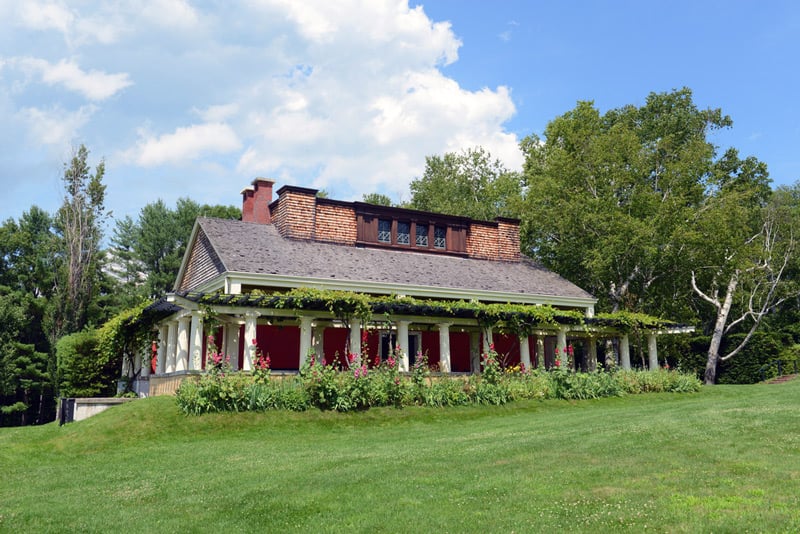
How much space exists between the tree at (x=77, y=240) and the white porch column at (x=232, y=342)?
17647 mm

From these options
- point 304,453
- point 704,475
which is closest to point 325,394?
point 304,453

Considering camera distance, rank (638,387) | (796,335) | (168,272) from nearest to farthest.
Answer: (638,387)
(796,335)
(168,272)

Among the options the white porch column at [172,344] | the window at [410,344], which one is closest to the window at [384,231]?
the window at [410,344]

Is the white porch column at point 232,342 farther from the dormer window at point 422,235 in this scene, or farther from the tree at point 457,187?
the tree at point 457,187

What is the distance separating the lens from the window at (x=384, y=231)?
1199 inches

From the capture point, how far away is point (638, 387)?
24078 mm

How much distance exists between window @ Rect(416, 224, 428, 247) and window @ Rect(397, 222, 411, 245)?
551 mm

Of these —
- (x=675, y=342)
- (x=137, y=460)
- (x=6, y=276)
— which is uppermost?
(x=6, y=276)

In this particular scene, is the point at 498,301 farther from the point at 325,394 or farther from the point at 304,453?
the point at 304,453

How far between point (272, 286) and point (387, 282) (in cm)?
449

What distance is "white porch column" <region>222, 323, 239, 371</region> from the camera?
24203 mm

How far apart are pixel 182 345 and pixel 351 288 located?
21.4 feet

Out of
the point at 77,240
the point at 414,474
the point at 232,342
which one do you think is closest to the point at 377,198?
the point at 77,240

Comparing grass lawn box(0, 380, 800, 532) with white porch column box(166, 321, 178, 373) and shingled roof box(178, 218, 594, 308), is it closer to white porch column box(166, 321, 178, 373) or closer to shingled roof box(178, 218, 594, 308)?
white porch column box(166, 321, 178, 373)
